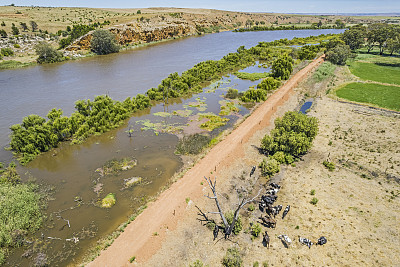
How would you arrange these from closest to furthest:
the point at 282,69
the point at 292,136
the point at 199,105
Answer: the point at 292,136 < the point at 199,105 < the point at 282,69

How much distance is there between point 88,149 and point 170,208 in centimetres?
2109

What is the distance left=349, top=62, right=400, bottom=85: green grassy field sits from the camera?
69.4 m

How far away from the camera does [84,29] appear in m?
104

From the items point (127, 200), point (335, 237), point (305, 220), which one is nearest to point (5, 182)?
point (127, 200)

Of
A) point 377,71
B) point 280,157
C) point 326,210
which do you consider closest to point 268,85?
point 280,157

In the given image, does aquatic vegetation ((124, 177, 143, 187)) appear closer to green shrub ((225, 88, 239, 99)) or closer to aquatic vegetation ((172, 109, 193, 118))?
aquatic vegetation ((172, 109, 193, 118))

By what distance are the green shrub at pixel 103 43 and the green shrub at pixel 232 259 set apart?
108 metres

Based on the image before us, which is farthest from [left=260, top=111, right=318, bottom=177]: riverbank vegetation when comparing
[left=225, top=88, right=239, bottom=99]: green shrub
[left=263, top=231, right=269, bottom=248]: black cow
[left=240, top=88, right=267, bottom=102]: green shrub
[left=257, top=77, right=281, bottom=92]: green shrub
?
[left=257, top=77, right=281, bottom=92]: green shrub

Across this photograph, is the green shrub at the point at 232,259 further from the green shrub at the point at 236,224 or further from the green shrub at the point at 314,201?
the green shrub at the point at 314,201

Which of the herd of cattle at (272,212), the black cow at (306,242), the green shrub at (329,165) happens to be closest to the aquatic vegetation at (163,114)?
the herd of cattle at (272,212)

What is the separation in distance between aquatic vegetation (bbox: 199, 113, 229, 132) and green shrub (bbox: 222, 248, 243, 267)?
2552 centimetres

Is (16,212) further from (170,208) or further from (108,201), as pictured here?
(170,208)

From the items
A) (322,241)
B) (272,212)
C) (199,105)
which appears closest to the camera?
(322,241)

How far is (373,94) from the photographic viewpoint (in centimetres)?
5759
